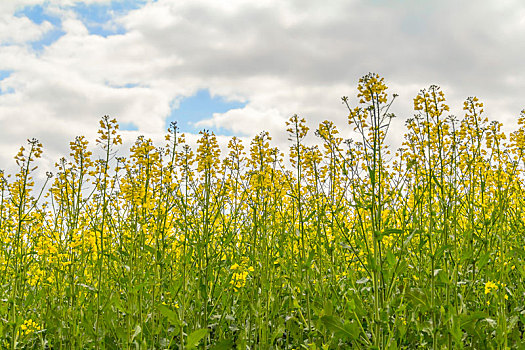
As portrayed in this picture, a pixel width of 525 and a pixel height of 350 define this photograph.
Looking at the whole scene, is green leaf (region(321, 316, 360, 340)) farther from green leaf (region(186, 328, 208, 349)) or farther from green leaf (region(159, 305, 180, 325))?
green leaf (region(159, 305, 180, 325))

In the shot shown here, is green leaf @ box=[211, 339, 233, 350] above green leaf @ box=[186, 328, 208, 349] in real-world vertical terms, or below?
below

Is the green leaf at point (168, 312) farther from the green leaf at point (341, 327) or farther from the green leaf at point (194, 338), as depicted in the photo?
the green leaf at point (341, 327)

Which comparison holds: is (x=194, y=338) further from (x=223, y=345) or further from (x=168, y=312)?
(x=223, y=345)

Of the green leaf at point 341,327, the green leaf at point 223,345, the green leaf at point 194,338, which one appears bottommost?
the green leaf at point 223,345

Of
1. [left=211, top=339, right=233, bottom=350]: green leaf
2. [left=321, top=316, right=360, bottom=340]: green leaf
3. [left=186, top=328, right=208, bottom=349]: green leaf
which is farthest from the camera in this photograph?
[left=211, top=339, right=233, bottom=350]: green leaf

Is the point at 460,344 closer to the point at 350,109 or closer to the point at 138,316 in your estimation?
the point at 350,109

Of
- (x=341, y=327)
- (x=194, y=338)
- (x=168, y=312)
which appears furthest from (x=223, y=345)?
(x=341, y=327)

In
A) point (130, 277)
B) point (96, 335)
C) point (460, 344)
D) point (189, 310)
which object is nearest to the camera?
point (460, 344)

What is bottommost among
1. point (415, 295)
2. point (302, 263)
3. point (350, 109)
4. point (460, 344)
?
point (460, 344)

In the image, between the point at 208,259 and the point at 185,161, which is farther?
the point at 185,161

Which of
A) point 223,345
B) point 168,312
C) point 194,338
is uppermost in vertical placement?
point 168,312

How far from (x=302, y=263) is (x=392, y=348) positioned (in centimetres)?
112

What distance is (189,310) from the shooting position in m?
4.04

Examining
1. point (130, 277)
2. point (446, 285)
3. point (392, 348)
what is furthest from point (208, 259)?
point (446, 285)
